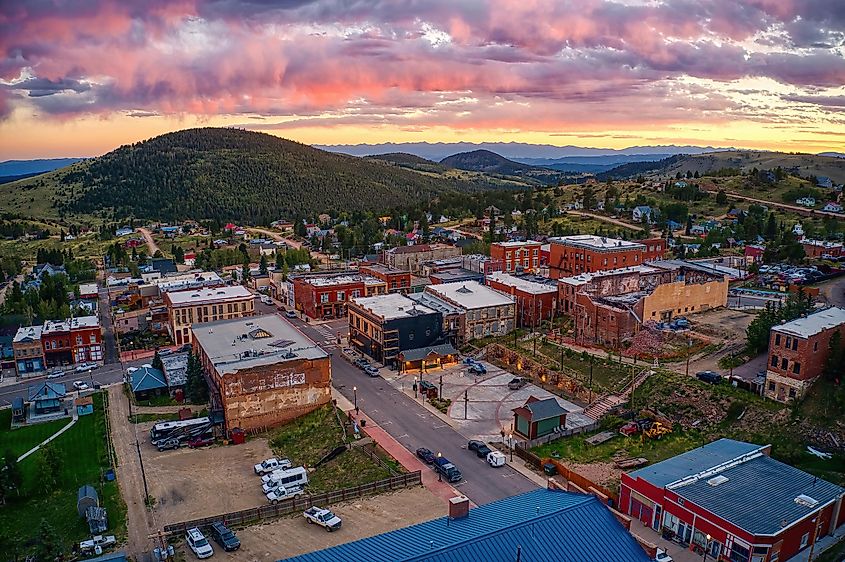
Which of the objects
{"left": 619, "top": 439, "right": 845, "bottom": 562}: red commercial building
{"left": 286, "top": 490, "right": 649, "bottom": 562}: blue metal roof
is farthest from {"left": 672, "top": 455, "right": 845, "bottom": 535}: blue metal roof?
{"left": 286, "top": 490, "right": 649, "bottom": 562}: blue metal roof

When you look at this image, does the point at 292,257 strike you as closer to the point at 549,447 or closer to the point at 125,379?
the point at 125,379

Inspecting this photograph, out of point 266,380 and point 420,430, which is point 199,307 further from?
point 420,430

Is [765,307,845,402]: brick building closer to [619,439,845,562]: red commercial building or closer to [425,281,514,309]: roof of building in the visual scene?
[619,439,845,562]: red commercial building

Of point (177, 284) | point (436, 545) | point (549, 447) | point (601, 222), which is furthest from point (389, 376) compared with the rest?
point (601, 222)

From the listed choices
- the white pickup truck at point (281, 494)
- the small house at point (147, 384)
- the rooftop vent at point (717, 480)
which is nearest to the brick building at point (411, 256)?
the small house at point (147, 384)

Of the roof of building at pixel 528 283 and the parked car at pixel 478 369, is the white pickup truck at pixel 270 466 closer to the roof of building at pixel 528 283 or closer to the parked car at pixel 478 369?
the parked car at pixel 478 369

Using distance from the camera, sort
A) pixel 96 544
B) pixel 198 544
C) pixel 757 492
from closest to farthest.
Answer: pixel 757 492, pixel 198 544, pixel 96 544

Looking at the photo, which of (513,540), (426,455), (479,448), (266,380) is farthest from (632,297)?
(513,540)
